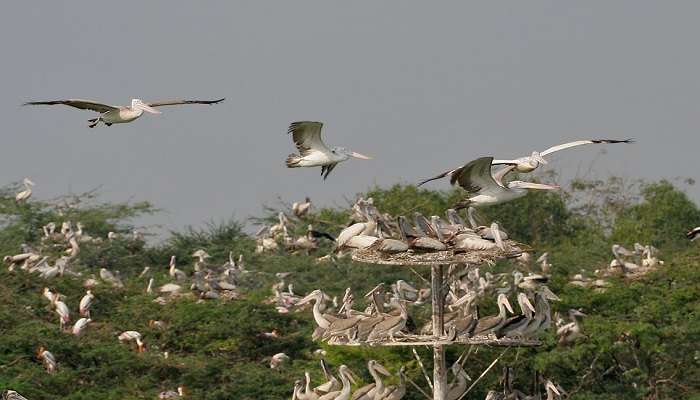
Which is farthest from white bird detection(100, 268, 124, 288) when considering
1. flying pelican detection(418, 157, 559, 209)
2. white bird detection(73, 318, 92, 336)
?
flying pelican detection(418, 157, 559, 209)

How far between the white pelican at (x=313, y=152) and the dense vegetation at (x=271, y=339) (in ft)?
6.53

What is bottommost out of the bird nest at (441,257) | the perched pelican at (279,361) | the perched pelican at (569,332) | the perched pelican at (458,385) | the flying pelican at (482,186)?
the perched pelican at (279,361)

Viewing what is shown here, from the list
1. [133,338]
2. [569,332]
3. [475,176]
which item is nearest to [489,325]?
[475,176]

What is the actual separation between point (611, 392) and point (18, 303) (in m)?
14.1

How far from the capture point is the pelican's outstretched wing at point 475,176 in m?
15.1

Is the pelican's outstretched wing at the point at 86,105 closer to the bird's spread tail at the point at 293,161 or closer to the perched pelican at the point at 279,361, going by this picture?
the bird's spread tail at the point at 293,161

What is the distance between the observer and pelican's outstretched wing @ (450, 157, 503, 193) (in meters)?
15.1

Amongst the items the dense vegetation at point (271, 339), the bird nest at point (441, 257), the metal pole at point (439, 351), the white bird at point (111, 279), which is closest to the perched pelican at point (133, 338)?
the dense vegetation at point (271, 339)

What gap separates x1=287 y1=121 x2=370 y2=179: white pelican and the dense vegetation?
6.53ft

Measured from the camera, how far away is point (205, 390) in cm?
2623

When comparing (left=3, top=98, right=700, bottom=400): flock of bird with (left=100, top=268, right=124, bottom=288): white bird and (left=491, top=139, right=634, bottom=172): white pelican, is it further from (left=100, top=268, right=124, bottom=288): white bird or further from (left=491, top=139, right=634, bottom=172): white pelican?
(left=100, top=268, right=124, bottom=288): white bird

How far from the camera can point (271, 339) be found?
30.4 m

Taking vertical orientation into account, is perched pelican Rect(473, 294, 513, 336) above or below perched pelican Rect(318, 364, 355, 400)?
above

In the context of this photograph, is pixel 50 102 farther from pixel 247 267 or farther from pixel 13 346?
pixel 247 267
